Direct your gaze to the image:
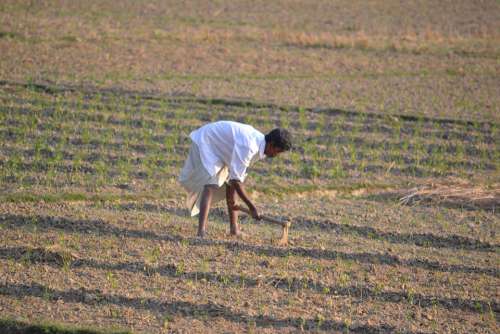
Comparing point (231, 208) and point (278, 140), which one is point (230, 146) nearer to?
point (278, 140)

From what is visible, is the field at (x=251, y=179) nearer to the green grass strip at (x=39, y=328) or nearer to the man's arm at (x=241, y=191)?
the green grass strip at (x=39, y=328)

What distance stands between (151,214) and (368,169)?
11.5 feet

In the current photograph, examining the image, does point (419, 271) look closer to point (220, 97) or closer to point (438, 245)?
point (438, 245)

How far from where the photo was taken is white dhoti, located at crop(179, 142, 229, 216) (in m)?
8.26

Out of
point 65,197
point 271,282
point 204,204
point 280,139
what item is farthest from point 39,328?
point 65,197

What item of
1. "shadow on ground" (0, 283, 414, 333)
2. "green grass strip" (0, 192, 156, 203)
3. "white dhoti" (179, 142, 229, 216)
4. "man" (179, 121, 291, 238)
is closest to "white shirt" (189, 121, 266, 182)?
"man" (179, 121, 291, 238)

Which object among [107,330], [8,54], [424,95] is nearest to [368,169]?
[424,95]

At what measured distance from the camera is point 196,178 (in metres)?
8.32

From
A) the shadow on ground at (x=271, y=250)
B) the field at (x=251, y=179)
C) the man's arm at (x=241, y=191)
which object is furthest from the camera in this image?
the shadow on ground at (x=271, y=250)

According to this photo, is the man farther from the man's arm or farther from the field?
the field

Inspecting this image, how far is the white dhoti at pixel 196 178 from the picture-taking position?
8.26 m

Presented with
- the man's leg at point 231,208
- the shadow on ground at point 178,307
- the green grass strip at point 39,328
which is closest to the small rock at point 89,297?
the shadow on ground at point 178,307

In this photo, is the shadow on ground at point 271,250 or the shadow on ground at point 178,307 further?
the shadow on ground at point 271,250

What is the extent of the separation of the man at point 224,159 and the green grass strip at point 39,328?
220cm
